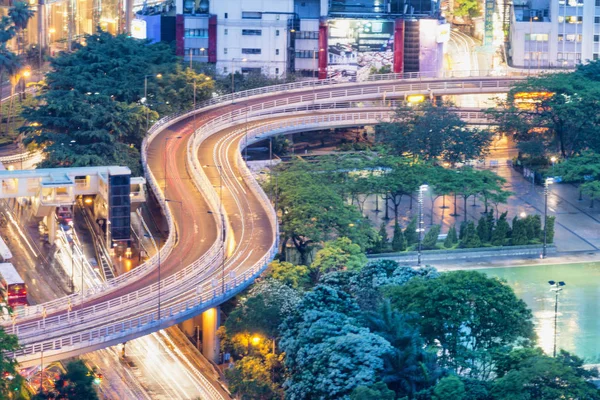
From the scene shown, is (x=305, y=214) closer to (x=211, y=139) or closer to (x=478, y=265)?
(x=478, y=265)

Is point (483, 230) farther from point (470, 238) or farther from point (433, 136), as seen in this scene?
point (433, 136)

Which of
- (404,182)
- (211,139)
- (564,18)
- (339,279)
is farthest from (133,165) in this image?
(564,18)

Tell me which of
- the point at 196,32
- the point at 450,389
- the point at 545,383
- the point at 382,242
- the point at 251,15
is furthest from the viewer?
the point at 196,32

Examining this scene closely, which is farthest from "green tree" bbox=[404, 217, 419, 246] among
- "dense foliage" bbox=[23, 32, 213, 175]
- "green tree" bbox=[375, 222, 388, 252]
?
"dense foliage" bbox=[23, 32, 213, 175]

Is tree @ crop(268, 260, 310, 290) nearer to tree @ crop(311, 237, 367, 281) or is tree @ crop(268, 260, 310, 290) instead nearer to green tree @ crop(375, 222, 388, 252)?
tree @ crop(311, 237, 367, 281)

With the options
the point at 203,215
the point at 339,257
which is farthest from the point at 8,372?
the point at 203,215
